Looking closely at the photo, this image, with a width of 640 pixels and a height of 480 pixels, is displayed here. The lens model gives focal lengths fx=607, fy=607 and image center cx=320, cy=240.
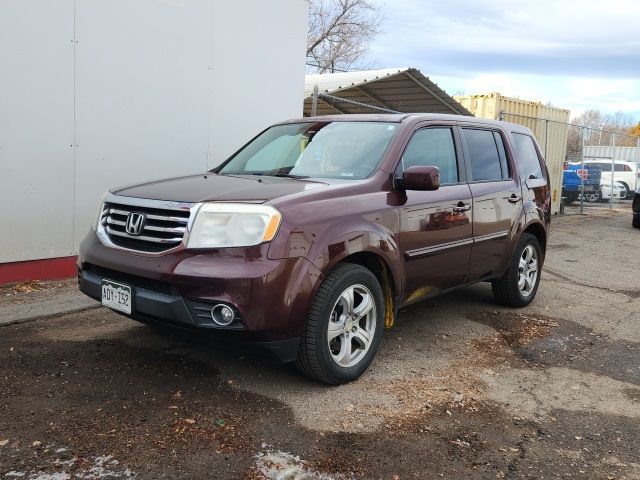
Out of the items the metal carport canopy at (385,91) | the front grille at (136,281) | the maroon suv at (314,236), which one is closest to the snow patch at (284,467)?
the maroon suv at (314,236)

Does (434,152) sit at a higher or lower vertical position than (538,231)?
higher

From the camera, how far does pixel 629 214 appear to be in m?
18.1

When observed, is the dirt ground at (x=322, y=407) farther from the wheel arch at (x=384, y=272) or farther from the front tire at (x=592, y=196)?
the front tire at (x=592, y=196)

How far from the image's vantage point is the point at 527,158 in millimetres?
6156

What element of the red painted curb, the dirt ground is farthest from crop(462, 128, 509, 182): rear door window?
the red painted curb

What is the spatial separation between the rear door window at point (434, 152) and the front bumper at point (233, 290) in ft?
4.82

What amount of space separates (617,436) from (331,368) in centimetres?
169

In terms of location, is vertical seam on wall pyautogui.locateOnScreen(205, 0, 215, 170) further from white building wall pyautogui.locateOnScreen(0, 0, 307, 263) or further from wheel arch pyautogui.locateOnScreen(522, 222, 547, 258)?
wheel arch pyautogui.locateOnScreen(522, 222, 547, 258)

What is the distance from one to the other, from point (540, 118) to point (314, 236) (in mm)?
13002

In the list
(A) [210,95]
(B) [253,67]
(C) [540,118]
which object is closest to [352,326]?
(A) [210,95]

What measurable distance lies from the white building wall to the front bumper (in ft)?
10.3

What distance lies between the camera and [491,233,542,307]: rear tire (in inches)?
230

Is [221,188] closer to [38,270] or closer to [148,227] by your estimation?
[148,227]

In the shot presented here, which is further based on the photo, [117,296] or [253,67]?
[253,67]
